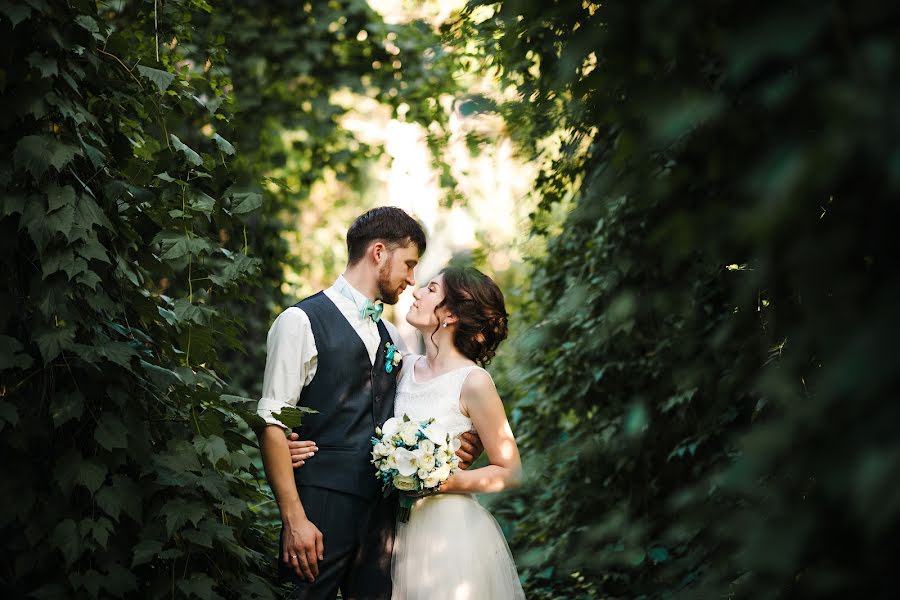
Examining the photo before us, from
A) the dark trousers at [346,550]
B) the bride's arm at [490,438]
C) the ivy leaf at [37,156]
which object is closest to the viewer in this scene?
the ivy leaf at [37,156]

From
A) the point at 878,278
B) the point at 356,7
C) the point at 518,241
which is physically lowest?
the point at 878,278

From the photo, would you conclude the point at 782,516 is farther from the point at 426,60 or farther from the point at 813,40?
the point at 426,60

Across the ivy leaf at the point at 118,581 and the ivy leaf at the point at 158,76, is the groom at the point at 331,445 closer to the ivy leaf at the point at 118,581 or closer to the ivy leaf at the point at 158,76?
the ivy leaf at the point at 118,581

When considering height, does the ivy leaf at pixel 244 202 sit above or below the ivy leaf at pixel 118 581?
above

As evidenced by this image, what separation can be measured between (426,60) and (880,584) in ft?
19.9

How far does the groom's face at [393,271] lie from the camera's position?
331cm

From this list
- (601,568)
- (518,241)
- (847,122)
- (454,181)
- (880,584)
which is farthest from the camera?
(454,181)

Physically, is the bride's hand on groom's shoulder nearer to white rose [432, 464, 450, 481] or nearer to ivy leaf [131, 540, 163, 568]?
white rose [432, 464, 450, 481]

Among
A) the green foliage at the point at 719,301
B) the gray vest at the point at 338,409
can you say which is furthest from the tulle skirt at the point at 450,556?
the green foliage at the point at 719,301

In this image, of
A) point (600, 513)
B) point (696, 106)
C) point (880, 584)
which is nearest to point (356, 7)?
point (600, 513)

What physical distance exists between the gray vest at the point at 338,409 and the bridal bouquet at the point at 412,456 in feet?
0.24

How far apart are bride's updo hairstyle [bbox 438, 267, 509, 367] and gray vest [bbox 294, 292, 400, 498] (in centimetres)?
52

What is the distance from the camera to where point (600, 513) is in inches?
187

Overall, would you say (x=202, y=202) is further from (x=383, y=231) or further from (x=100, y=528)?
(x=100, y=528)
